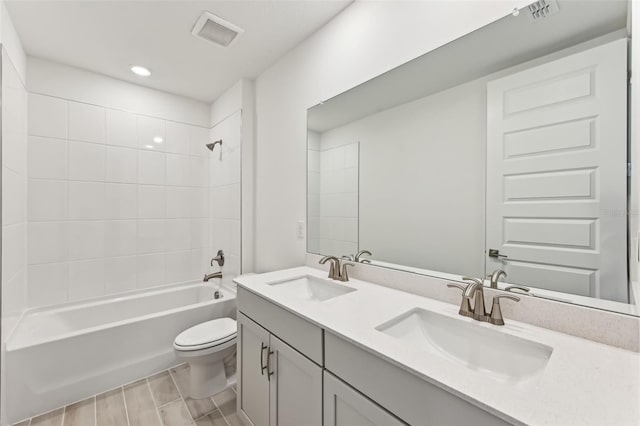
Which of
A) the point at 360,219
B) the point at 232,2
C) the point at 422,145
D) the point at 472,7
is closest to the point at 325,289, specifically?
the point at 360,219

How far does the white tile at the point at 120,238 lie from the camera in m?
2.43

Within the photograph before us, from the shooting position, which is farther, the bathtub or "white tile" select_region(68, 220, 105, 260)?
"white tile" select_region(68, 220, 105, 260)

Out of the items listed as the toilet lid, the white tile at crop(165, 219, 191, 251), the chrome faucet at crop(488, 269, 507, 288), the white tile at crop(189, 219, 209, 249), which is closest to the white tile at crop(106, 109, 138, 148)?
the white tile at crop(165, 219, 191, 251)

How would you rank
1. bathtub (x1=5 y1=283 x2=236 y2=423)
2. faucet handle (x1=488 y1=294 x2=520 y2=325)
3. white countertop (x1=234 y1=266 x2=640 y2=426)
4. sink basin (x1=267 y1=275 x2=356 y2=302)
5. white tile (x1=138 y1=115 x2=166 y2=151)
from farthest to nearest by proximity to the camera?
white tile (x1=138 y1=115 x2=166 y2=151)
bathtub (x1=5 y1=283 x2=236 y2=423)
sink basin (x1=267 y1=275 x2=356 y2=302)
faucet handle (x1=488 y1=294 x2=520 y2=325)
white countertop (x1=234 y1=266 x2=640 y2=426)

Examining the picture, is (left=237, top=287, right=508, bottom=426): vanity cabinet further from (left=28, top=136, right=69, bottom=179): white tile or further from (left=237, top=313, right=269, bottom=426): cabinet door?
(left=28, top=136, right=69, bottom=179): white tile

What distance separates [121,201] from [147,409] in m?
1.75

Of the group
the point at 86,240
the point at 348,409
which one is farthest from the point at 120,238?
the point at 348,409

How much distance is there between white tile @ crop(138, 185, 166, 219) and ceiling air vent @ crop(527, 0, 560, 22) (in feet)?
9.85

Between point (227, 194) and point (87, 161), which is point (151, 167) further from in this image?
point (227, 194)

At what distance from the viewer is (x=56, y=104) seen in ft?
7.14

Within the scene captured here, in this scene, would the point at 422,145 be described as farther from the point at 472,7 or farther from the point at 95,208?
the point at 95,208

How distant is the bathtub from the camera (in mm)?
1614

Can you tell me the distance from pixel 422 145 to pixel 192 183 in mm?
2512

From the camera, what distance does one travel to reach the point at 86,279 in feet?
7.63
